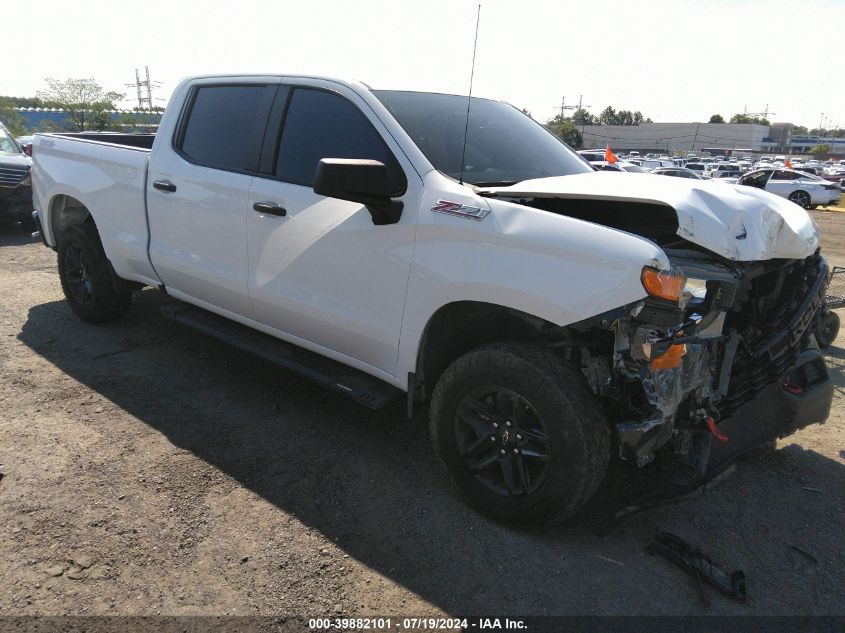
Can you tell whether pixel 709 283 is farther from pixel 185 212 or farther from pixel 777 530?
pixel 185 212

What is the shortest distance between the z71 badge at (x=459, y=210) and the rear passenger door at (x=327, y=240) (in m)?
0.15

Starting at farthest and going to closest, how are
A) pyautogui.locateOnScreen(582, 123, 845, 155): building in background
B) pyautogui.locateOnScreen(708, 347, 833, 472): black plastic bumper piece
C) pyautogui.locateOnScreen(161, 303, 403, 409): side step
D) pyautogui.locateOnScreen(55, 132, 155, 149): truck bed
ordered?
pyautogui.locateOnScreen(582, 123, 845, 155): building in background, pyautogui.locateOnScreen(55, 132, 155, 149): truck bed, pyautogui.locateOnScreen(161, 303, 403, 409): side step, pyautogui.locateOnScreen(708, 347, 833, 472): black plastic bumper piece

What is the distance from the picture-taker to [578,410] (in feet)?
8.39

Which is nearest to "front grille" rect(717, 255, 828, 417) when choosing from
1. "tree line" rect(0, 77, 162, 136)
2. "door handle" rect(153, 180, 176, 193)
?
"door handle" rect(153, 180, 176, 193)

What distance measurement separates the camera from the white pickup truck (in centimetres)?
255

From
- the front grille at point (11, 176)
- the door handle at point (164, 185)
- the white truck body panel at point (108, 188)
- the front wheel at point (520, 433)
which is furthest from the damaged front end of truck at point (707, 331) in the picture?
the front grille at point (11, 176)

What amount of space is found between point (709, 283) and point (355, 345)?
5.76ft

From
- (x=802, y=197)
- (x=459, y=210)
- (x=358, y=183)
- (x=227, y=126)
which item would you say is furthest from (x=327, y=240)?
(x=802, y=197)

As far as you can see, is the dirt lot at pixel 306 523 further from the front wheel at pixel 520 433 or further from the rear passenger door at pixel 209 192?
the rear passenger door at pixel 209 192

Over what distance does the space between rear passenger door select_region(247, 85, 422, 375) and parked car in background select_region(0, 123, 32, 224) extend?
847cm

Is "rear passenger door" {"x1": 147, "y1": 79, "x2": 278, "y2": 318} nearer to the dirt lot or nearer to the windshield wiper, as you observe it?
the dirt lot

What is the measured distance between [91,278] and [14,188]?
21.7ft

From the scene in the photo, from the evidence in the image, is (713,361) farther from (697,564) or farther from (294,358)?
(294,358)

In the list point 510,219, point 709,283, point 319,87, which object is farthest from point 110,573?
point 709,283
